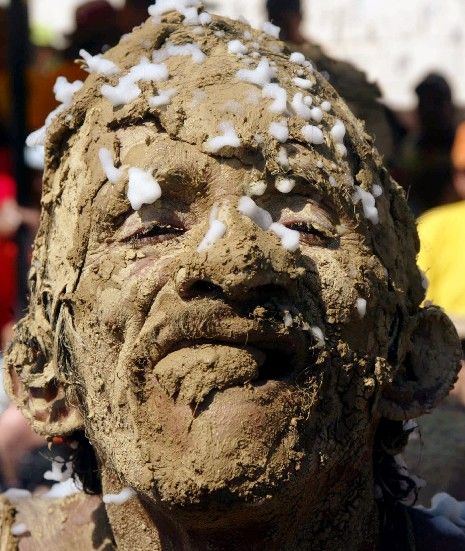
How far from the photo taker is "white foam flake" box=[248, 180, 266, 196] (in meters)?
2.68

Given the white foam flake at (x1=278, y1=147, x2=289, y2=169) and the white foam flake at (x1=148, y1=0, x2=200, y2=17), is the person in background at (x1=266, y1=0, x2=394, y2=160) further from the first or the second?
the white foam flake at (x1=278, y1=147, x2=289, y2=169)

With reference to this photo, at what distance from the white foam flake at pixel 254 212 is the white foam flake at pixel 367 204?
30 cm

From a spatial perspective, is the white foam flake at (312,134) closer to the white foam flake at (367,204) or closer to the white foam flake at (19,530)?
the white foam flake at (367,204)

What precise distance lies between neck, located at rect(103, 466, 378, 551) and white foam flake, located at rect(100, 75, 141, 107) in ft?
2.98

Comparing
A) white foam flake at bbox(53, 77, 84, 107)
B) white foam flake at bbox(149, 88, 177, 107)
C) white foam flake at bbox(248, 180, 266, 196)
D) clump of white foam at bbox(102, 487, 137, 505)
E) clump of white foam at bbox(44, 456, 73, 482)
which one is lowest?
clump of white foam at bbox(44, 456, 73, 482)

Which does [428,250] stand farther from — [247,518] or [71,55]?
[247,518]

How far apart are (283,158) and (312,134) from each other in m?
0.12

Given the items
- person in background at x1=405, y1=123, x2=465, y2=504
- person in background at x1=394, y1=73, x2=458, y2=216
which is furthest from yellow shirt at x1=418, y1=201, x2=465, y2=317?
person in background at x1=394, y1=73, x2=458, y2=216

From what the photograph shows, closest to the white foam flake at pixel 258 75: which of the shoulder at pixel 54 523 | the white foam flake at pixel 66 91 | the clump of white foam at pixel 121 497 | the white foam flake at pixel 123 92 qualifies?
the white foam flake at pixel 123 92

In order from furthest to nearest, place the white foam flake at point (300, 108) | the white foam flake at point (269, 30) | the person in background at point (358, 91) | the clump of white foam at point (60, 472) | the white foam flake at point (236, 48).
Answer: the person in background at point (358, 91), the clump of white foam at point (60, 472), the white foam flake at point (269, 30), the white foam flake at point (236, 48), the white foam flake at point (300, 108)

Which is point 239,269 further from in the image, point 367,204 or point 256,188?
point 367,204

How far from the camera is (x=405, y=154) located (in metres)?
6.74

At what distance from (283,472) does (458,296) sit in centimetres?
262

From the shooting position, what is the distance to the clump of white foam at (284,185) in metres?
2.71
